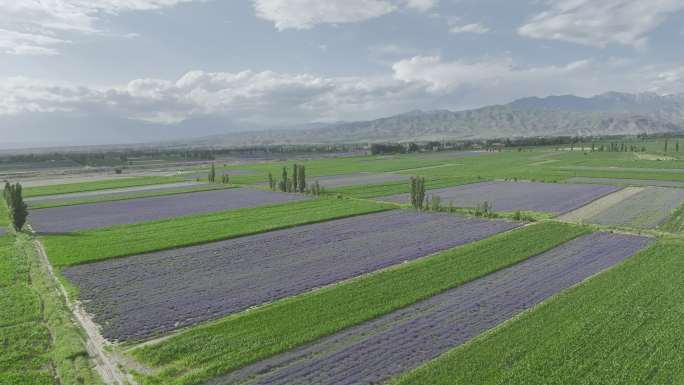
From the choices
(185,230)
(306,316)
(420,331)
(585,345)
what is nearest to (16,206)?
(185,230)

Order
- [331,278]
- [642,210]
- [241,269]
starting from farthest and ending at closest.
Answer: [642,210]
[241,269]
[331,278]

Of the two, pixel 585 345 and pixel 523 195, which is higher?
pixel 523 195

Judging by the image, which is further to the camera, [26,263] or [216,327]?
[26,263]

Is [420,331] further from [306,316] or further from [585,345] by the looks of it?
[585,345]

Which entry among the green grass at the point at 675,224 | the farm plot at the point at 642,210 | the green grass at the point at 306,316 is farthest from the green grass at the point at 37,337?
the green grass at the point at 675,224

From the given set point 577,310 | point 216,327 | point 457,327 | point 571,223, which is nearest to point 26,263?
point 216,327

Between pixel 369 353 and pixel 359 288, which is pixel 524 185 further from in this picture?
pixel 369 353

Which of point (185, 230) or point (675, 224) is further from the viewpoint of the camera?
point (185, 230)
